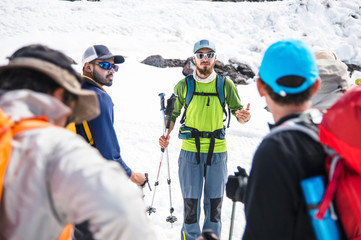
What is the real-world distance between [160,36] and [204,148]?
1632 cm

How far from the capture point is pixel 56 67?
109cm

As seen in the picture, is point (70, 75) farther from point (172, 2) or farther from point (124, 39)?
point (172, 2)

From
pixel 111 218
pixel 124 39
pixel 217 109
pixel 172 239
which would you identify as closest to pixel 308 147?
pixel 111 218

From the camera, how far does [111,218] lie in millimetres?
881

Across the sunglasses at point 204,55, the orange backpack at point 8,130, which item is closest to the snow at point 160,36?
the sunglasses at point 204,55

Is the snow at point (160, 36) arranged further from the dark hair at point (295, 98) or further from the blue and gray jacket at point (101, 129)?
the dark hair at point (295, 98)

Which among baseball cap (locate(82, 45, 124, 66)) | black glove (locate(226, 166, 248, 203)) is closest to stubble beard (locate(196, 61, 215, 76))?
baseball cap (locate(82, 45, 124, 66))

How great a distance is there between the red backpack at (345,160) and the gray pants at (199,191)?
2261 millimetres

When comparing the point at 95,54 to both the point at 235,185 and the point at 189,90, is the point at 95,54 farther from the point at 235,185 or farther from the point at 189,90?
the point at 235,185

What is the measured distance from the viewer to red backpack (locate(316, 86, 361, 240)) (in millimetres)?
1107

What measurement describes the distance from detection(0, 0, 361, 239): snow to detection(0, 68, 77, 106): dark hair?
14.4 ft

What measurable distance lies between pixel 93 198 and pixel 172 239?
3.18 meters

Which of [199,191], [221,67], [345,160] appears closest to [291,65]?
[345,160]

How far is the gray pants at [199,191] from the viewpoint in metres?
3.42
